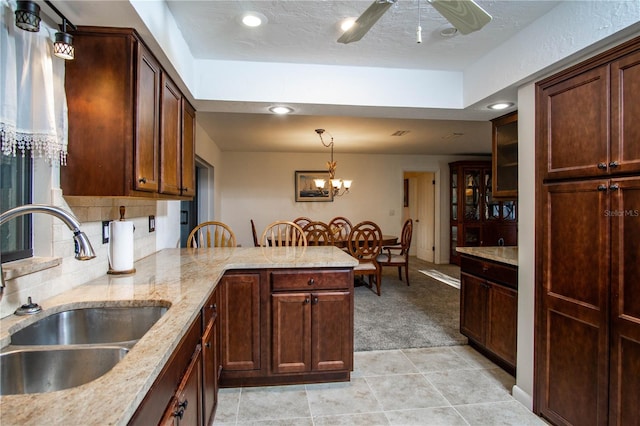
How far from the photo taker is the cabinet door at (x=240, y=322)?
2.26 m

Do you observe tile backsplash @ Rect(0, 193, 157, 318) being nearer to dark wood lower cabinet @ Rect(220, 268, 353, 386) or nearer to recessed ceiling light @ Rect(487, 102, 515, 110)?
dark wood lower cabinet @ Rect(220, 268, 353, 386)

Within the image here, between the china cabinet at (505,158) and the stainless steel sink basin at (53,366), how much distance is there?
2910 mm

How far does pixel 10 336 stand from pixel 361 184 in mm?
6249

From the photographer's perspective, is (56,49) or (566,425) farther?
(566,425)

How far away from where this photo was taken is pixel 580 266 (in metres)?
1.79

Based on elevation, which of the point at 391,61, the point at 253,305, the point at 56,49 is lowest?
the point at 253,305

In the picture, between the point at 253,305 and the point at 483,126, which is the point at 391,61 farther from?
the point at 483,126

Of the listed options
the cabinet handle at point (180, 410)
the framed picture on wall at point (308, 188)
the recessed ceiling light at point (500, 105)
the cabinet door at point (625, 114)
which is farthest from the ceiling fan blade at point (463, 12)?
the framed picture on wall at point (308, 188)

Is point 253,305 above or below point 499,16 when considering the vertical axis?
below

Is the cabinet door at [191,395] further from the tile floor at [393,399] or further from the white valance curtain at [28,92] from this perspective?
the white valance curtain at [28,92]

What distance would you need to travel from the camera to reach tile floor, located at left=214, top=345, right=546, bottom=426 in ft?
6.67

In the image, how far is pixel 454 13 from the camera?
142 centimetres

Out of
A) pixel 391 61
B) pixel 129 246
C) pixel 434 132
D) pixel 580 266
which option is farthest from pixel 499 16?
pixel 434 132

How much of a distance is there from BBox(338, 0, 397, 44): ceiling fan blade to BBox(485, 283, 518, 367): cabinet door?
195cm
